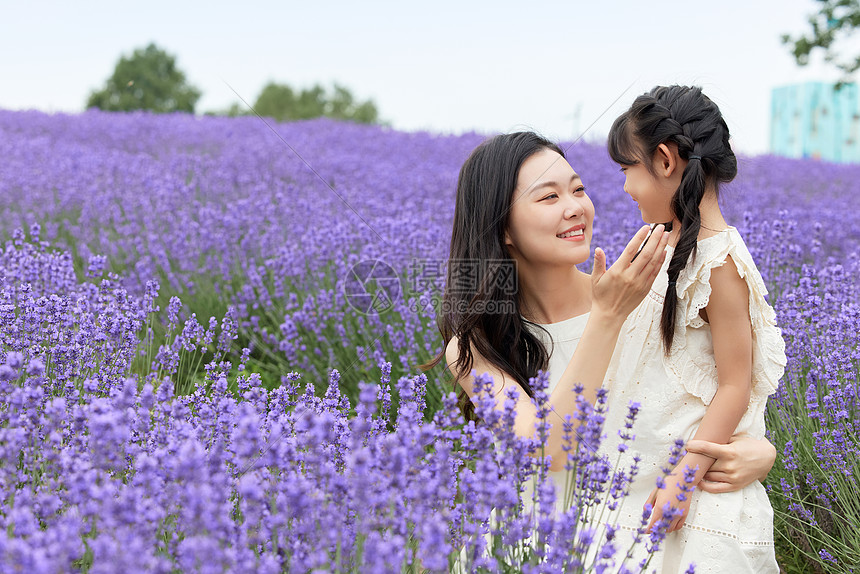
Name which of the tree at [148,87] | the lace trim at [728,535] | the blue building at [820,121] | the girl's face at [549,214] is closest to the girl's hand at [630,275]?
the girl's face at [549,214]

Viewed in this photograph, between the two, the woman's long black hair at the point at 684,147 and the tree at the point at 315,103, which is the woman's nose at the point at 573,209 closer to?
the woman's long black hair at the point at 684,147

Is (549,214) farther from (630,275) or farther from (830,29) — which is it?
(830,29)

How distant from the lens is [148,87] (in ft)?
98.8

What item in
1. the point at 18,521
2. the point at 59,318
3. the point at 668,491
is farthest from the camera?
the point at 59,318

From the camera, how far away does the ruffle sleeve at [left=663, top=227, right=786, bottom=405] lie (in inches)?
72.1

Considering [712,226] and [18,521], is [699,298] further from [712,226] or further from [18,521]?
[18,521]

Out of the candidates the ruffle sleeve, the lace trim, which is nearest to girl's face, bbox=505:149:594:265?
the ruffle sleeve

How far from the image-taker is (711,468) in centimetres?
184

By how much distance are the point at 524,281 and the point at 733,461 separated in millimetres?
829

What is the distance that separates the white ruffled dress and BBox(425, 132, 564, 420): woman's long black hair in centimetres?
30

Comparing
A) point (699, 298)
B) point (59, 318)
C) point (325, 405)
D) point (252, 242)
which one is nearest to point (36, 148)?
point (252, 242)

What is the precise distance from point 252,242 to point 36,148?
4.02 metres

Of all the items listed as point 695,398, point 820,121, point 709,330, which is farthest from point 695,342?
point 820,121

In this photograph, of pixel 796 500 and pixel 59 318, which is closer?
pixel 59 318
